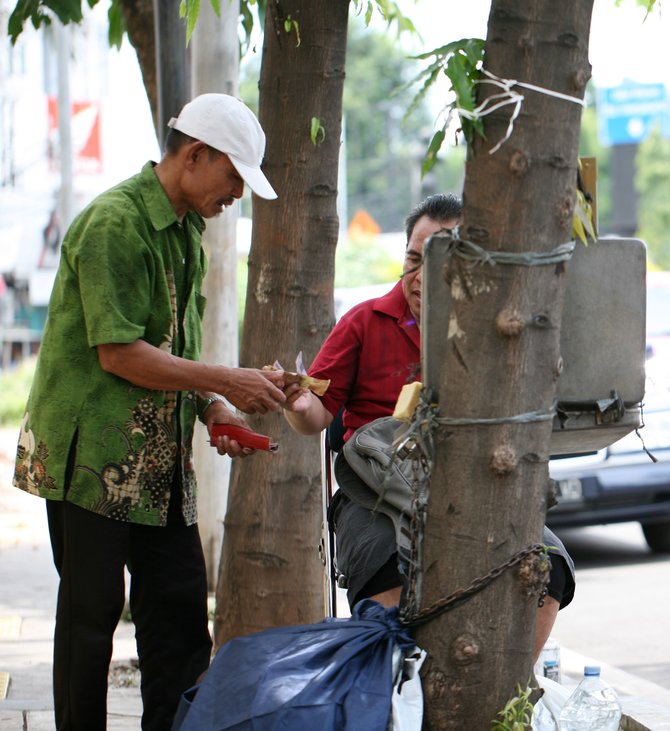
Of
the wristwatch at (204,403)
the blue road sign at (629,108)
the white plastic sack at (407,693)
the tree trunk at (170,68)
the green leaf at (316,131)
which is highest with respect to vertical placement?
the blue road sign at (629,108)

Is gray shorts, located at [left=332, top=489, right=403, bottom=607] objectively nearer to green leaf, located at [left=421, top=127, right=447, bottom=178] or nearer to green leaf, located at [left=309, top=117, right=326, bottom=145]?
green leaf, located at [left=421, top=127, right=447, bottom=178]

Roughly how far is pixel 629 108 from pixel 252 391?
2422cm

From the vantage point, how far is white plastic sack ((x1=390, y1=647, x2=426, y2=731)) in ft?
9.60

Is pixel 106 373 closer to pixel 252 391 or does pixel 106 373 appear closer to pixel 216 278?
pixel 252 391

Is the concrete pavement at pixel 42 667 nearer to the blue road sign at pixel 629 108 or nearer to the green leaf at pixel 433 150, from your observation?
the green leaf at pixel 433 150

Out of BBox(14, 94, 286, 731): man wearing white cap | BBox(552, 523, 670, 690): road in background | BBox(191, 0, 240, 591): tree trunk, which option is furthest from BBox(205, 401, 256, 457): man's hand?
BBox(552, 523, 670, 690): road in background

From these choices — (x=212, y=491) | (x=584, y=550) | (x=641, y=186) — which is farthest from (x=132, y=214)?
(x=641, y=186)

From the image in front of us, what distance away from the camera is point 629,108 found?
1033 inches

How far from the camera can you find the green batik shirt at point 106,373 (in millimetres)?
3402

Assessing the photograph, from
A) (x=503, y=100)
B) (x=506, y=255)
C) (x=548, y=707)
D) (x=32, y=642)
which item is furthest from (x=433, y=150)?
(x=32, y=642)

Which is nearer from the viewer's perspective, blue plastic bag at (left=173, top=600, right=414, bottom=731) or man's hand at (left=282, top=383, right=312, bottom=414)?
blue plastic bag at (left=173, top=600, right=414, bottom=731)

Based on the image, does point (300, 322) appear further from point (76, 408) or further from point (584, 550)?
point (584, 550)

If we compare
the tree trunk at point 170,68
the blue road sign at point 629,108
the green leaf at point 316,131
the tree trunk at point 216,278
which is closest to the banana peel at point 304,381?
the green leaf at point 316,131

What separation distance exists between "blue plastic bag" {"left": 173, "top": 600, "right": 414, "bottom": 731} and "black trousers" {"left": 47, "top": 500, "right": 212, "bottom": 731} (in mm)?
496
